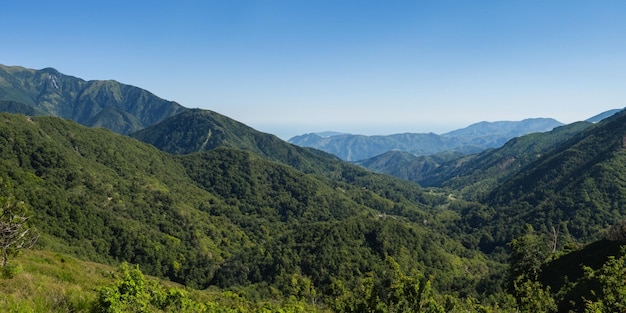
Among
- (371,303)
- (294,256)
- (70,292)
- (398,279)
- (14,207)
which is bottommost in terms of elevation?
(294,256)

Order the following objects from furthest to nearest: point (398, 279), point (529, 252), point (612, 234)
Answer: point (612, 234)
point (529, 252)
point (398, 279)

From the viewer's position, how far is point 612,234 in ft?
367

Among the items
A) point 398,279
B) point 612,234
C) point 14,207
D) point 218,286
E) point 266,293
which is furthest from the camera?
point 218,286

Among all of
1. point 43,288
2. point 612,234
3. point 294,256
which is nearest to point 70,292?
point 43,288

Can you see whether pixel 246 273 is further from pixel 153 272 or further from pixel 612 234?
pixel 612 234

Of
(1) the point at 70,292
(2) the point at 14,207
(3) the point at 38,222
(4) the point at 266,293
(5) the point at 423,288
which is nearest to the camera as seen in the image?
(1) the point at 70,292

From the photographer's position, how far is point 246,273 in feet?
643

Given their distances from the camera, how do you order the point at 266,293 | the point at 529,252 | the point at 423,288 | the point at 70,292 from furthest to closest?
1. the point at 266,293
2. the point at 529,252
3. the point at 423,288
4. the point at 70,292

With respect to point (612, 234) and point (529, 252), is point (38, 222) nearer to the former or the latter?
point (529, 252)

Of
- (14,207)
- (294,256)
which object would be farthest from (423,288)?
(294,256)

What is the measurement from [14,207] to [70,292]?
2387 centimetres

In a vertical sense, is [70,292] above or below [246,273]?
above

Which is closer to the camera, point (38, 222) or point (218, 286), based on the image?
point (38, 222)

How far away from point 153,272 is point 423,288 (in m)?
195
